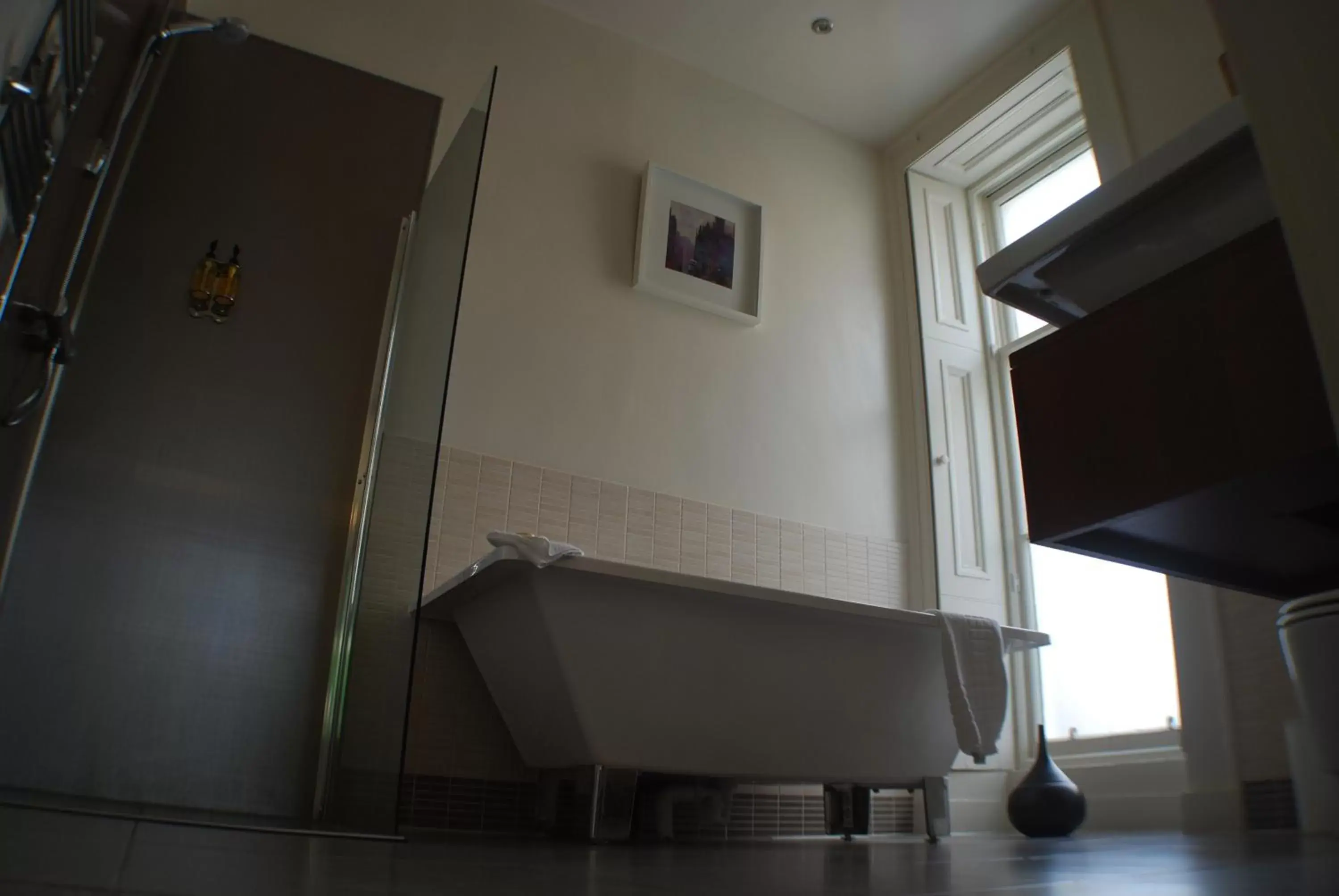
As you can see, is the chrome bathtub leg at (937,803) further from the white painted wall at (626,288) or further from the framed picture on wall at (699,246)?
the framed picture on wall at (699,246)

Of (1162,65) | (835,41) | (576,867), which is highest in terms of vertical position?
(835,41)

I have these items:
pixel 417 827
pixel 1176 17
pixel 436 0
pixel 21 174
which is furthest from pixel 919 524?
pixel 21 174

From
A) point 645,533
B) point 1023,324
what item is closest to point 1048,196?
point 1023,324

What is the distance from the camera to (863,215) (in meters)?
4.00

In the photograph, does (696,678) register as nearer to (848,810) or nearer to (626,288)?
(848,810)

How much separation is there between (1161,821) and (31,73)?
128 inches

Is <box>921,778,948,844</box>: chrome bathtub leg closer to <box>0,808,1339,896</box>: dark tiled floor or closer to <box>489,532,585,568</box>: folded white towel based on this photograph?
<box>0,808,1339,896</box>: dark tiled floor

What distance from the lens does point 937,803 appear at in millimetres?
2389

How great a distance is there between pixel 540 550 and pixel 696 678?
1.61 ft

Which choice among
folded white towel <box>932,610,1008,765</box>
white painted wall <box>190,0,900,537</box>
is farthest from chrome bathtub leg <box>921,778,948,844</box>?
white painted wall <box>190,0,900,537</box>

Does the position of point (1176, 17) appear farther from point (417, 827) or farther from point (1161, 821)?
point (417, 827)

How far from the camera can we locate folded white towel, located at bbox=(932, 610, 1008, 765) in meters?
2.23

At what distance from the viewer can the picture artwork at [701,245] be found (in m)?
3.33

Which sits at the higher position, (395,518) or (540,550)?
(395,518)
